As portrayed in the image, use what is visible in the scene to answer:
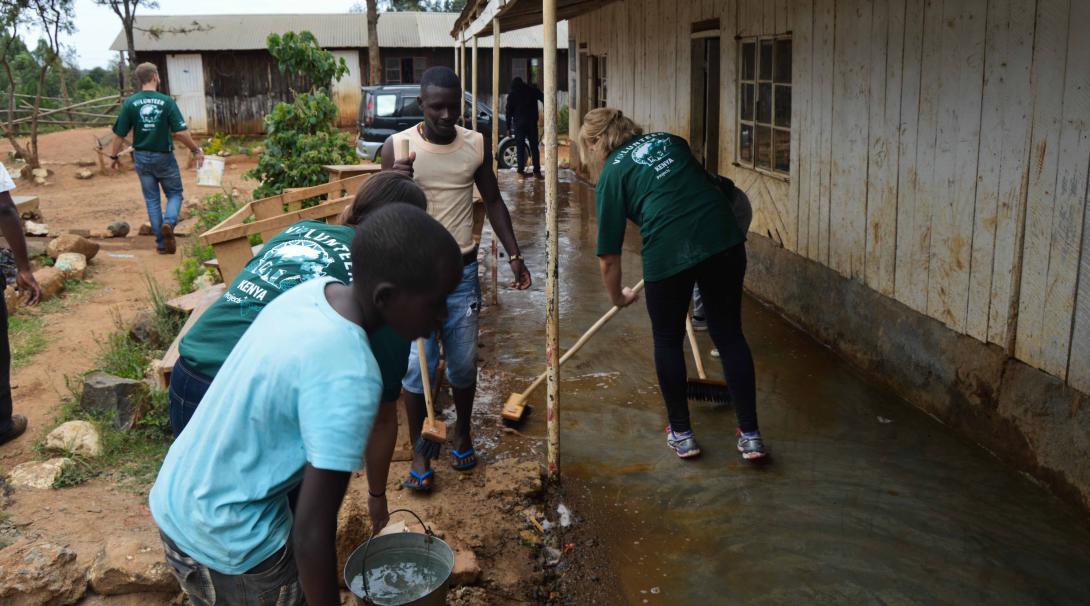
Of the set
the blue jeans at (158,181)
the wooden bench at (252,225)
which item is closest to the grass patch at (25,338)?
the wooden bench at (252,225)

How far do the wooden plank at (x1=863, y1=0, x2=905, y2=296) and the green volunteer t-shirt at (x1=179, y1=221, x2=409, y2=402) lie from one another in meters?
3.82

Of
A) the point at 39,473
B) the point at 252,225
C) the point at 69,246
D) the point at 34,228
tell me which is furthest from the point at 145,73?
the point at 39,473

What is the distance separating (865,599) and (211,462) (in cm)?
244

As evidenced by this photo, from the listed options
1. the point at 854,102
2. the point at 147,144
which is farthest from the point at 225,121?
the point at 854,102

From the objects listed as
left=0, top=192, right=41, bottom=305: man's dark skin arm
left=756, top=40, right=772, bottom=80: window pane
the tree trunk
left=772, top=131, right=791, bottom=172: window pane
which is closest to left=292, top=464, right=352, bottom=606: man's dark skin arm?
left=0, top=192, right=41, bottom=305: man's dark skin arm

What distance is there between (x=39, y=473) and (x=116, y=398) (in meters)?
0.63

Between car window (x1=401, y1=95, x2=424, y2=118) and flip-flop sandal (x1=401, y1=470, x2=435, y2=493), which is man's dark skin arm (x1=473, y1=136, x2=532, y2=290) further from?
car window (x1=401, y1=95, x2=424, y2=118)

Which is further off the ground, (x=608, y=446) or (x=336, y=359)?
(x=336, y=359)

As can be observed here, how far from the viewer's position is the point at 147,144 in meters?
9.32

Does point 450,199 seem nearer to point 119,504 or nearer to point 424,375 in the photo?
point 424,375

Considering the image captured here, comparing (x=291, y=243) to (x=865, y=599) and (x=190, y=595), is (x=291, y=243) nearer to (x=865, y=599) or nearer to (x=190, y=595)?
(x=190, y=595)

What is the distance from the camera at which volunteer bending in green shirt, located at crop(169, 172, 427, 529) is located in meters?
2.45

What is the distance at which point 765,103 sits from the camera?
7.61 metres

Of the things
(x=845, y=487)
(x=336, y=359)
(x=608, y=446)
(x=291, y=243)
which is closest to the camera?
(x=336, y=359)
